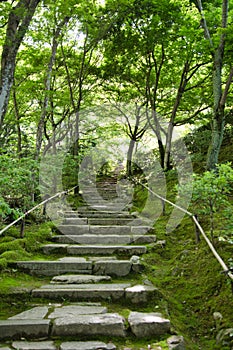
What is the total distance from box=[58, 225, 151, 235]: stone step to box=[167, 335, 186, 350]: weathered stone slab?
3396 mm

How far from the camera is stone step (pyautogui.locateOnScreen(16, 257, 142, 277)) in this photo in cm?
451

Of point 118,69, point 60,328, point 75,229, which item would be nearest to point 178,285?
point 60,328

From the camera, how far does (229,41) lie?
6652 millimetres

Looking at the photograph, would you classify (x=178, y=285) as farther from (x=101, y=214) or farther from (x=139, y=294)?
(x=101, y=214)

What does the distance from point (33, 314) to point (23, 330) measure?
30 centimetres

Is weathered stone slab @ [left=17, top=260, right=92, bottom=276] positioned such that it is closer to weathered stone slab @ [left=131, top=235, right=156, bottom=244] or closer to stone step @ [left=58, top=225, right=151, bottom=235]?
weathered stone slab @ [left=131, top=235, right=156, bottom=244]

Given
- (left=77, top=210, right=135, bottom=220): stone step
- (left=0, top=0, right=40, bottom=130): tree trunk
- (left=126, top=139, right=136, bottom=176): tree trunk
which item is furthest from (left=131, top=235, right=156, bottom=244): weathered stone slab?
(left=126, top=139, right=136, bottom=176): tree trunk

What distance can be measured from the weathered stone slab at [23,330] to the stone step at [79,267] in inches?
57.6

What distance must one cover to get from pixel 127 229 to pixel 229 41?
14.7ft

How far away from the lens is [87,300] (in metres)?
3.77

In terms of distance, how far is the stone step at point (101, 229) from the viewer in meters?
6.44

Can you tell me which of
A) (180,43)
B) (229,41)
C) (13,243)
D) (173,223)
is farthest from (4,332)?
(180,43)

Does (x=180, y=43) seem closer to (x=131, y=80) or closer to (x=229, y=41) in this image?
(x=229, y=41)

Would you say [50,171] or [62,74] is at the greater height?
[62,74]
